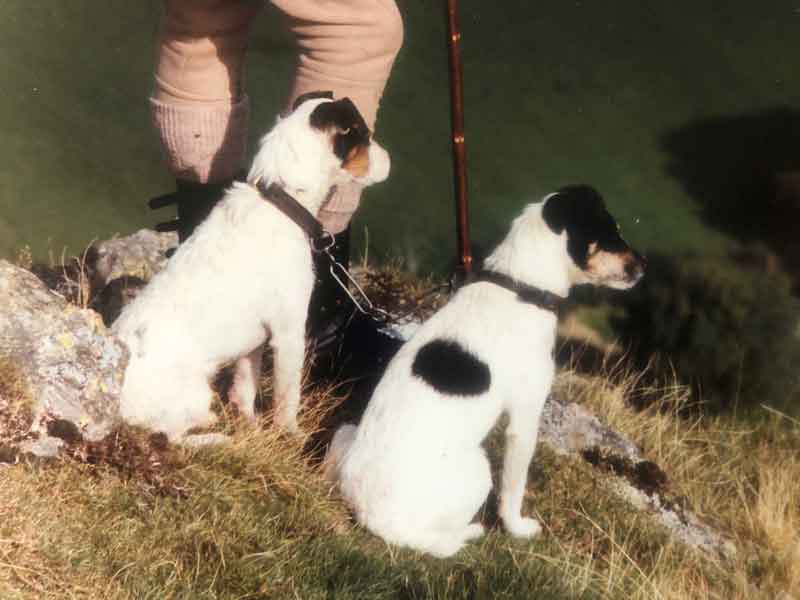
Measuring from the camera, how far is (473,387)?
8.93 feet

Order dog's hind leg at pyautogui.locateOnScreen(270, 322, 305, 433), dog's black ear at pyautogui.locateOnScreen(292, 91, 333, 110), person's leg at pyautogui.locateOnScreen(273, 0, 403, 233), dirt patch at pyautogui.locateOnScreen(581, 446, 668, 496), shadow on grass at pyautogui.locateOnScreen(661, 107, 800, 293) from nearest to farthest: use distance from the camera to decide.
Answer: person's leg at pyautogui.locateOnScreen(273, 0, 403, 233)
dog's black ear at pyautogui.locateOnScreen(292, 91, 333, 110)
dog's hind leg at pyautogui.locateOnScreen(270, 322, 305, 433)
dirt patch at pyautogui.locateOnScreen(581, 446, 668, 496)
shadow on grass at pyautogui.locateOnScreen(661, 107, 800, 293)

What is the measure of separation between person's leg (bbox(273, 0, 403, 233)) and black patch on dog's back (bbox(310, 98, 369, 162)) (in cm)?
22

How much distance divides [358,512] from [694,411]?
109 inches

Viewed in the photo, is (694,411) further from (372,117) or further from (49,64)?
(49,64)

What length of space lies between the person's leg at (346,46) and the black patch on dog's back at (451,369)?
0.82m

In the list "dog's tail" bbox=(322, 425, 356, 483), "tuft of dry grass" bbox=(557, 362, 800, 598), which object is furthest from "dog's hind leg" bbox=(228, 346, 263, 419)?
"tuft of dry grass" bbox=(557, 362, 800, 598)

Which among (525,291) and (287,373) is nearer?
(525,291)

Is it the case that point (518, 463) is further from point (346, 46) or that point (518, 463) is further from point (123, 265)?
point (123, 265)

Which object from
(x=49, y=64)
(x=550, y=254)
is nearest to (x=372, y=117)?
(x=550, y=254)

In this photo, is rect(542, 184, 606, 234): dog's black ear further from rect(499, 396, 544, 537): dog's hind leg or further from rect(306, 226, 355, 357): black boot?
rect(306, 226, 355, 357): black boot

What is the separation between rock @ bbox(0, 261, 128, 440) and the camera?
2553 millimetres

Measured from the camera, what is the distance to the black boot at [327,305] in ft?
11.9

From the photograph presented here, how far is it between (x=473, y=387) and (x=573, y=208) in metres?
0.66

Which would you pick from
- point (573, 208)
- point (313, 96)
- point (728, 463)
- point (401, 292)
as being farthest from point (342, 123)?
point (728, 463)
